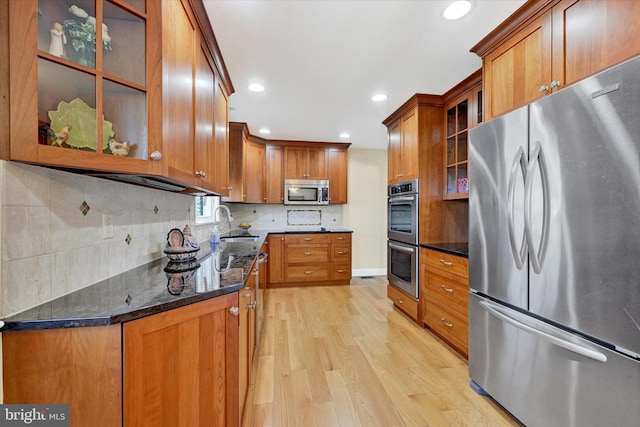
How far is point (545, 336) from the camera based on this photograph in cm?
131

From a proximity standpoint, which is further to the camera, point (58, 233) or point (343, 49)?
point (343, 49)

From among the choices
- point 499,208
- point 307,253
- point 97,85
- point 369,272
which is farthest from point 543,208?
point 369,272

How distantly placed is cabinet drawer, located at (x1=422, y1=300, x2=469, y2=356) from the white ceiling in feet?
6.88

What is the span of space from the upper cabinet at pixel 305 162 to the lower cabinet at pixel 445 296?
252cm

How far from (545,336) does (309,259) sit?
3339 millimetres

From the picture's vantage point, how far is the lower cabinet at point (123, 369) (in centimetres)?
84

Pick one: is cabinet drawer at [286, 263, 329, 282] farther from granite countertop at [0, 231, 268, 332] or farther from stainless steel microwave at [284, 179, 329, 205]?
granite countertop at [0, 231, 268, 332]

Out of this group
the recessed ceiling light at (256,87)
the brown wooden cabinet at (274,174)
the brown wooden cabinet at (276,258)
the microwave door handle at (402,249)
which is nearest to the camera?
the recessed ceiling light at (256,87)

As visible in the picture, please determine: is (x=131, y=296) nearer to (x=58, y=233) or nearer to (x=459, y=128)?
(x=58, y=233)

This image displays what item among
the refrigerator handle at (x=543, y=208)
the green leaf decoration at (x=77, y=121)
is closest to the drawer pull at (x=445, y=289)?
the refrigerator handle at (x=543, y=208)

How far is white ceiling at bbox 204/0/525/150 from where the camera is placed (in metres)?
1.55

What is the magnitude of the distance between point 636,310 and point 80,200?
89.6 inches

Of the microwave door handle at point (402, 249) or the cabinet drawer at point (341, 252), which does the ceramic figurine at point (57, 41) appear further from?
the cabinet drawer at point (341, 252)

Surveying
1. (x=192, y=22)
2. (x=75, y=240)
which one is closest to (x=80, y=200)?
(x=75, y=240)
